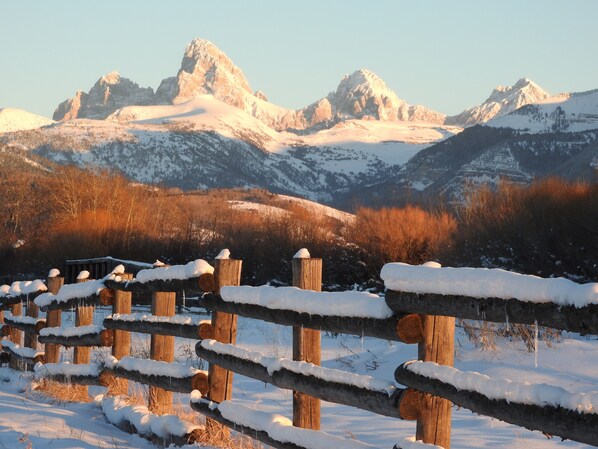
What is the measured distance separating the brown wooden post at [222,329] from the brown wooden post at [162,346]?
2.74 feet

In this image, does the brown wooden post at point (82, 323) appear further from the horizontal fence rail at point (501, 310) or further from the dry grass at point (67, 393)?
the horizontal fence rail at point (501, 310)

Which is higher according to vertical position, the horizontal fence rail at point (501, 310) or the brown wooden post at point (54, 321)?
the horizontal fence rail at point (501, 310)

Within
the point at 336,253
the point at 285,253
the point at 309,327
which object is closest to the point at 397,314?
the point at 309,327

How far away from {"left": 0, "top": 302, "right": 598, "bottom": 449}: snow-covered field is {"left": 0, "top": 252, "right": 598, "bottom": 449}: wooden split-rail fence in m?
0.30

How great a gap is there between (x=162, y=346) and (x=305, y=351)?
2.33m

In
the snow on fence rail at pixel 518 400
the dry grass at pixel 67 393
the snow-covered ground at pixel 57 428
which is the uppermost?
the snow on fence rail at pixel 518 400

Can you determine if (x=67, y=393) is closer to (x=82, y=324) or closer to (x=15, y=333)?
(x=82, y=324)

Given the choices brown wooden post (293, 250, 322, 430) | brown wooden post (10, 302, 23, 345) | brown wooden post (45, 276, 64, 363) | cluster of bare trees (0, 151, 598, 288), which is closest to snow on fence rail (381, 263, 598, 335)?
brown wooden post (293, 250, 322, 430)

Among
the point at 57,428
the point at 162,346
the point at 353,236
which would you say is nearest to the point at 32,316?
the point at 162,346

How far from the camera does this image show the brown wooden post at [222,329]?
6254mm

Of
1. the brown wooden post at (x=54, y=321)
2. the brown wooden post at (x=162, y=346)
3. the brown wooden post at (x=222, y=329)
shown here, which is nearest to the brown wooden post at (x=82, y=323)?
the brown wooden post at (x=54, y=321)

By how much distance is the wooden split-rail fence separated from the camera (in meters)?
3.24

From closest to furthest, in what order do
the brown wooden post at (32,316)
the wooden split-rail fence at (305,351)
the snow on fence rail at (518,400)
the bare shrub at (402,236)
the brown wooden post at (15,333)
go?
the snow on fence rail at (518,400), the wooden split-rail fence at (305,351), the brown wooden post at (32,316), the brown wooden post at (15,333), the bare shrub at (402,236)

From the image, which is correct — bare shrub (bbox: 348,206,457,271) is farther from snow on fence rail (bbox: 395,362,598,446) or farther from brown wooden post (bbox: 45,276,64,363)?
snow on fence rail (bbox: 395,362,598,446)
